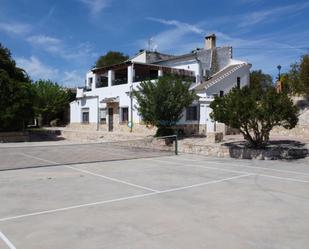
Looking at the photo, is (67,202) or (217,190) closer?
(67,202)

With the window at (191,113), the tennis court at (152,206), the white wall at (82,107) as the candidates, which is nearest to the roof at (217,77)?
the window at (191,113)

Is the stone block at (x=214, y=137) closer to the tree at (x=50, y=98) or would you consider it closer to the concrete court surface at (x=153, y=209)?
the concrete court surface at (x=153, y=209)

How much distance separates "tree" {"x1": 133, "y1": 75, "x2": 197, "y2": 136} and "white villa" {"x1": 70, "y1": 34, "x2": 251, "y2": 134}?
3163 mm

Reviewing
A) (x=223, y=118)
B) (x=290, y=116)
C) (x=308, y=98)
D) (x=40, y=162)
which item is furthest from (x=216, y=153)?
(x=308, y=98)

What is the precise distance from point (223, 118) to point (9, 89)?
20743 mm

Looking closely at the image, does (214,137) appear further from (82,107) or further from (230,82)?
(82,107)

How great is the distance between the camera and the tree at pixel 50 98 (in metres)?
46.0

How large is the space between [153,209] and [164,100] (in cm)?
1763

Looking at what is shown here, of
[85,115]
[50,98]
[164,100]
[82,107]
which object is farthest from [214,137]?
[50,98]

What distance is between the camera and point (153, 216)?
788 centimetres

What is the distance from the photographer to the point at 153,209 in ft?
28.0

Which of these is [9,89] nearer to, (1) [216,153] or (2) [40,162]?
(2) [40,162]

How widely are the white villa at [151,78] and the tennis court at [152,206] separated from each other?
46.4 ft

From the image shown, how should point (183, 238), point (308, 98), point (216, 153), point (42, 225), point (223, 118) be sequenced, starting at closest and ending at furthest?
point (183, 238) < point (42, 225) < point (223, 118) < point (216, 153) < point (308, 98)
